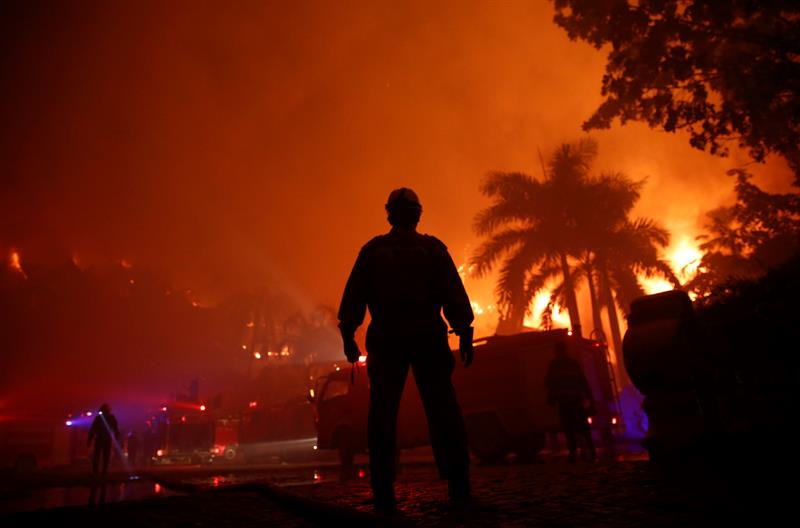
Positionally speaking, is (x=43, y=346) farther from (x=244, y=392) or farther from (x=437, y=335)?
(x=437, y=335)

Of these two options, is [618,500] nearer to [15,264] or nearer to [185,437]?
[185,437]

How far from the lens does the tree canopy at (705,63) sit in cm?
936

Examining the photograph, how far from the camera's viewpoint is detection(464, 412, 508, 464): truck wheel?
962cm

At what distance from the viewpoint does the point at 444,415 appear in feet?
10.7

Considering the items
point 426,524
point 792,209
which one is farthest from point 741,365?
point 792,209

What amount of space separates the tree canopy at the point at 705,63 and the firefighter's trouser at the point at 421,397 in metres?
10.1

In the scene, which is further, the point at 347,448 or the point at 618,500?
the point at 347,448

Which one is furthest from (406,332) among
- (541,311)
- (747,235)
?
(747,235)

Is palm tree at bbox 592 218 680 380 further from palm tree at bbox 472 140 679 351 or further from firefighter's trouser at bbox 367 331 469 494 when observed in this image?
firefighter's trouser at bbox 367 331 469 494

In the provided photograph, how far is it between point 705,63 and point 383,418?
1120cm

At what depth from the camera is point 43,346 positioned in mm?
52219

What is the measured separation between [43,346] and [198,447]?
1604 inches

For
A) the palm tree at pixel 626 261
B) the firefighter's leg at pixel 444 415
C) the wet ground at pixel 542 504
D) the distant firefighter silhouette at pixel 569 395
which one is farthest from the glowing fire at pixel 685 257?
the firefighter's leg at pixel 444 415

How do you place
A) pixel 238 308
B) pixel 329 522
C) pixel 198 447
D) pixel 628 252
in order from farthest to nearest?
pixel 238 308, pixel 198 447, pixel 628 252, pixel 329 522
